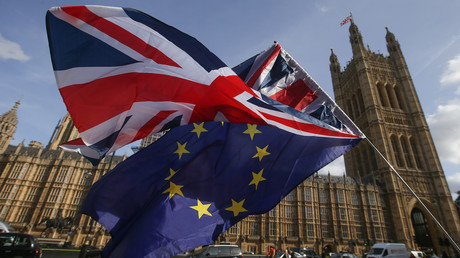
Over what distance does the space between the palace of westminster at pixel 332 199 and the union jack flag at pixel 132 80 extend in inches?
1369

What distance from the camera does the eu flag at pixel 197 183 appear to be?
13.4ft

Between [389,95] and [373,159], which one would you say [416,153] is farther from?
[389,95]

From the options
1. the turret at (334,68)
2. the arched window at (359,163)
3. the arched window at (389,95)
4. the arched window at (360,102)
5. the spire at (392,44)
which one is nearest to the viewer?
the arched window at (359,163)

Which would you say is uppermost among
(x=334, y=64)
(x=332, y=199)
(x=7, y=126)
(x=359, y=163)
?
(x=334, y=64)

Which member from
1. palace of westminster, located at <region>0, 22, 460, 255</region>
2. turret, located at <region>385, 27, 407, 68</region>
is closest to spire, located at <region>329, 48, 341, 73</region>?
turret, located at <region>385, 27, 407, 68</region>

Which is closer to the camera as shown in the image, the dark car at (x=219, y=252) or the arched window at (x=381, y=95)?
the dark car at (x=219, y=252)

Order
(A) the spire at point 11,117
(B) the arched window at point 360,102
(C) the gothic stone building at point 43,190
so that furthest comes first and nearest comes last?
(B) the arched window at point 360,102 → (A) the spire at point 11,117 → (C) the gothic stone building at point 43,190

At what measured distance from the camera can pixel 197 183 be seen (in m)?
4.89

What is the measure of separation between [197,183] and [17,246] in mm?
11158

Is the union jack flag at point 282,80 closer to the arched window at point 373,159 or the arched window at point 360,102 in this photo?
the arched window at point 373,159

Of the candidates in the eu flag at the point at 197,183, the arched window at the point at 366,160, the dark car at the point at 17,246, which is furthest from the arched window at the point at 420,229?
the dark car at the point at 17,246

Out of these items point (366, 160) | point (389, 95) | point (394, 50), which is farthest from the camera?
point (394, 50)

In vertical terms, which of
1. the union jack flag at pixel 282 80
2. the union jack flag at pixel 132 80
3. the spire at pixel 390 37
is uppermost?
the spire at pixel 390 37

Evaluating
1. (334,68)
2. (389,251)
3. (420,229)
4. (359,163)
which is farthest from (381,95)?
(389,251)
